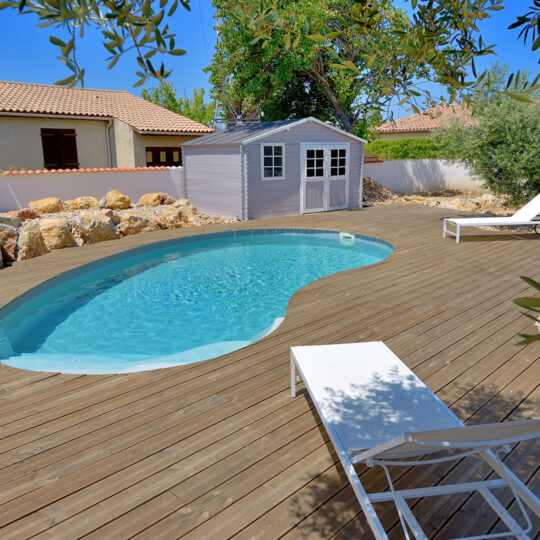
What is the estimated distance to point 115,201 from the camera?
13.6 m

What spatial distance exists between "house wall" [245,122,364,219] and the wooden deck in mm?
8055

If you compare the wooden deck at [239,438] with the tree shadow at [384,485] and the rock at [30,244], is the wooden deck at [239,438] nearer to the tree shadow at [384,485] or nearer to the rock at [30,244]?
the tree shadow at [384,485]

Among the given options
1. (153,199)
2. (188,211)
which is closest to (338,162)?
(188,211)

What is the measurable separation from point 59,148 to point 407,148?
16524 millimetres

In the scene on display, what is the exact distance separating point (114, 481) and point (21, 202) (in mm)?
12406

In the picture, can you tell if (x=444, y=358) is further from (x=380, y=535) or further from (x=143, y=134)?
(x=143, y=134)

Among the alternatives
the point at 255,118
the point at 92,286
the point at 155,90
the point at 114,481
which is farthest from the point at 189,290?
the point at 155,90

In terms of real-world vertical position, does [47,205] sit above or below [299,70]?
below

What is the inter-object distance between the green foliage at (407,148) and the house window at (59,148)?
1498cm

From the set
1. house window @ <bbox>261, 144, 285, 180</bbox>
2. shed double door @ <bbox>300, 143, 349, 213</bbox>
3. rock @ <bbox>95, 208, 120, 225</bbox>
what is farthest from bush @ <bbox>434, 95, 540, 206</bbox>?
rock @ <bbox>95, 208, 120, 225</bbox>

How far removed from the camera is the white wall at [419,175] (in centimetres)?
2016

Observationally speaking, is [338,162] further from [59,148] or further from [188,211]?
[59,148]

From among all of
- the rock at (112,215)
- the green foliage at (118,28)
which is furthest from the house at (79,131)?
the green foliage at (118,28)

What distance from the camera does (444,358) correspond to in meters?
4.25
